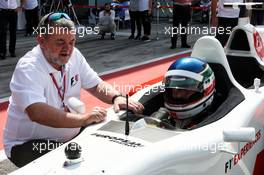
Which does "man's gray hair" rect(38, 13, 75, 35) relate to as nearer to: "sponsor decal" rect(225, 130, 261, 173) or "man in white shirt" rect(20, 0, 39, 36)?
"sponsor decal" rect(225, 130, 261, 173)

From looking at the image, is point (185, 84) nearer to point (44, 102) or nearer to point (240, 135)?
point (240, 135)

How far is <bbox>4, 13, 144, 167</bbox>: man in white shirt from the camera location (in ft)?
9.02

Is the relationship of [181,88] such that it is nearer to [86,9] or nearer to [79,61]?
[79,61]

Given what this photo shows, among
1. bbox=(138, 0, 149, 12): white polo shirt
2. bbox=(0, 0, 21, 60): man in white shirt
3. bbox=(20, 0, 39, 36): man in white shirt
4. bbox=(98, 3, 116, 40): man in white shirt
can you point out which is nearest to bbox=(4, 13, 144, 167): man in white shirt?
bbox=(0, 0, 21, 60): man in white shirt

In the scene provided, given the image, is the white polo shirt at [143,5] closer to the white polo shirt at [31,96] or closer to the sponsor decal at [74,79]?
the sponsor decal at [74,79]

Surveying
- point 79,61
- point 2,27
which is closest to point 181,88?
point 79,61

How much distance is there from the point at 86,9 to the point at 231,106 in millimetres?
14664

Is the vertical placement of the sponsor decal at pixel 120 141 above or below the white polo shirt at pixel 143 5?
below

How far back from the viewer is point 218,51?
11.7ft

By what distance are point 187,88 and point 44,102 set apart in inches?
35.4

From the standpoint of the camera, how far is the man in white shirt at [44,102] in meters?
2.75

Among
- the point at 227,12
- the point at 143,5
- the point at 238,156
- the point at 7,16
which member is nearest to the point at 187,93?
the point at 238,156

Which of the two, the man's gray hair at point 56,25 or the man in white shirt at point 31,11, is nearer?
the man's gray hair at point 56,25

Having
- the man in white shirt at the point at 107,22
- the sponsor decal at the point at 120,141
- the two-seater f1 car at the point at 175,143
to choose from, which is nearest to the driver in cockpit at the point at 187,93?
the two-seater f1 car at the point at 175,143
